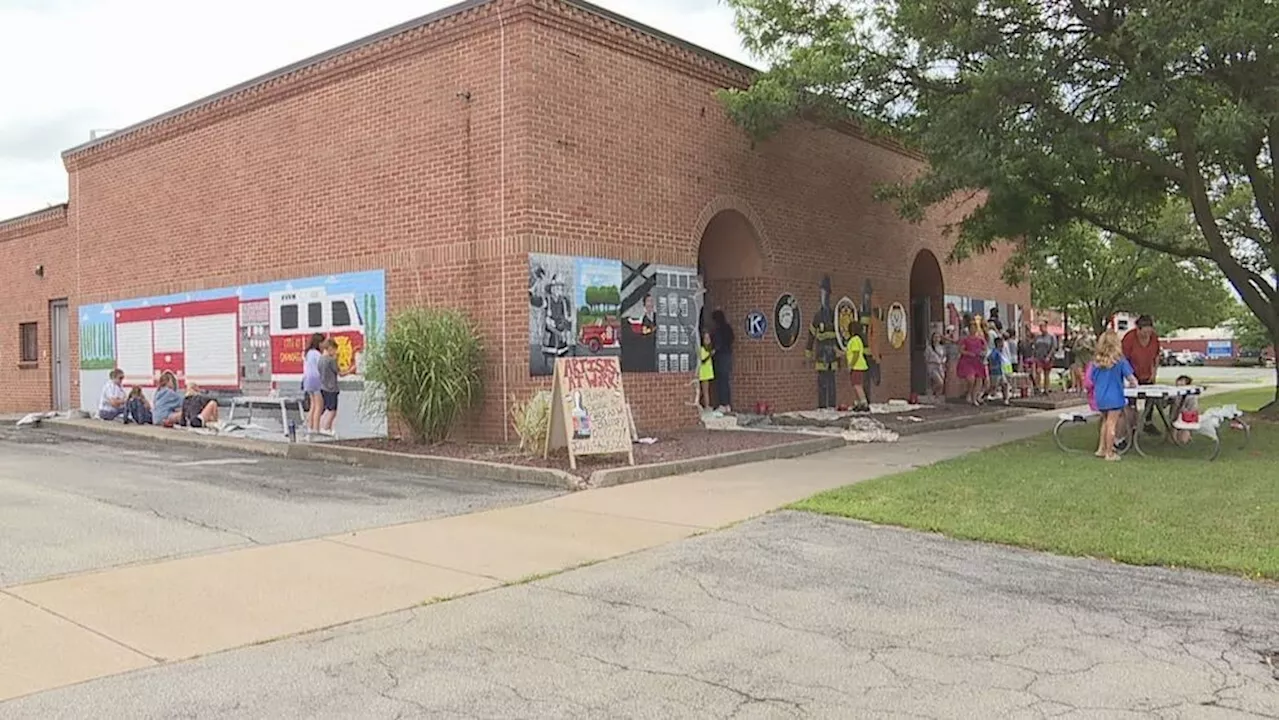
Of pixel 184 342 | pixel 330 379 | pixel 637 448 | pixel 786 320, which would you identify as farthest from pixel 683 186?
pixel 184 342

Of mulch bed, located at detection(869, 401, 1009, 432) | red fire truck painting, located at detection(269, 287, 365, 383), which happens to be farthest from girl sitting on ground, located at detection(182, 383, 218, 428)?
mulch bed, located at detection(869, 401, 1009, 432)

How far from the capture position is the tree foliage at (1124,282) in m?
32.5

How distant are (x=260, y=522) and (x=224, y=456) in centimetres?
612

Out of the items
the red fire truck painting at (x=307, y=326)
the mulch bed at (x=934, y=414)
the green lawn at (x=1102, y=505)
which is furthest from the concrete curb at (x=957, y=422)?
the red fire truck painting at (x=307, y=326)

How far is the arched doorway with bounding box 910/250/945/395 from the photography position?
2373 centimetres

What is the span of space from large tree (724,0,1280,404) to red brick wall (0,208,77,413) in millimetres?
17325

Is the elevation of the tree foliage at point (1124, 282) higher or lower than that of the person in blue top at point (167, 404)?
higher

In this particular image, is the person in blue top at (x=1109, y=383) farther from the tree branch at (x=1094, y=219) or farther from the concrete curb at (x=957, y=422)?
the tree branch at (x=1094, y=219)

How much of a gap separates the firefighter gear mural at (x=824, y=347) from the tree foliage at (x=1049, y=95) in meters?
2.27

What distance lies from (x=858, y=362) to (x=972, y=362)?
12.3ft

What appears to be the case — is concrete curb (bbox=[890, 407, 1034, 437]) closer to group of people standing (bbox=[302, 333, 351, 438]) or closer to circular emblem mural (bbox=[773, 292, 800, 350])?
circular emblem mural (bbox=[773, 292, 800, 350])

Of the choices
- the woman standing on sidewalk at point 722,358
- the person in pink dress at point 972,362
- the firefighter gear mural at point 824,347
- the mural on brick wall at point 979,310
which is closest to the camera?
the woman standing on sidewalk at point 722,358

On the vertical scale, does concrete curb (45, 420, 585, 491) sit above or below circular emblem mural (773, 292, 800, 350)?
below

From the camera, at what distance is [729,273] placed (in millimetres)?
17688
